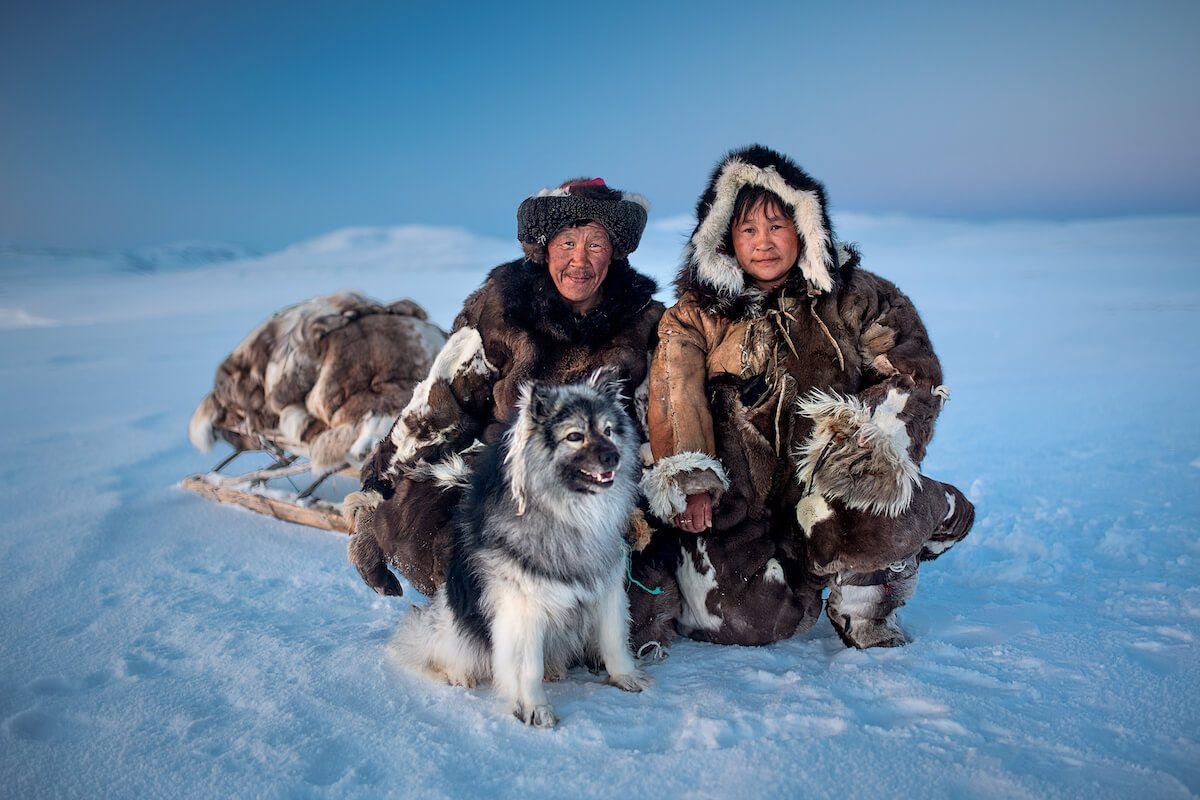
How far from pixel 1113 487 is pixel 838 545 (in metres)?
2.71

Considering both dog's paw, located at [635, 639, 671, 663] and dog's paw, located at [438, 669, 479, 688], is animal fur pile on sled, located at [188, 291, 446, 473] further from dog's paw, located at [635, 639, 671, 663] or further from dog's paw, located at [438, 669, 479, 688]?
dog's paw, located at [635, 639, 671, 663]

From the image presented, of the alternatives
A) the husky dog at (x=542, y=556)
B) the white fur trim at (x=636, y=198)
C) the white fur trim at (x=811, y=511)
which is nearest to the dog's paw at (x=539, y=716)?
the husky dog at (x=542, y=556)

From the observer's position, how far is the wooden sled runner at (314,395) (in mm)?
4160

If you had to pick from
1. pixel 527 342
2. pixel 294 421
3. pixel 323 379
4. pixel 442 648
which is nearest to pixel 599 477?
pixel 442 648

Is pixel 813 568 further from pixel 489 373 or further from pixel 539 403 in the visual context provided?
pixel 489 373

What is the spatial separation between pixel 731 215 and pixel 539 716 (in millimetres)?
2034

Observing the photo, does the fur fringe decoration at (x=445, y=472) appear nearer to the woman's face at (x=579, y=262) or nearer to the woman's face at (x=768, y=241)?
the woman's face at (x=579, y=262)

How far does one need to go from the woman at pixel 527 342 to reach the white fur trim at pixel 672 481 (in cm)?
52

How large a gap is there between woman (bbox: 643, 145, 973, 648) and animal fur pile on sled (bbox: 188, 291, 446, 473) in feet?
7.06

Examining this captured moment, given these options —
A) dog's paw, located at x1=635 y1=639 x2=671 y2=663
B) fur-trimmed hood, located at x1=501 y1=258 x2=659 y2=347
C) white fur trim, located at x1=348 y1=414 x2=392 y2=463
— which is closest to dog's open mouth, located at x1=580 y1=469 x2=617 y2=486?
dog's paw, located at x1=635 y1=639 x2=671 y2=663

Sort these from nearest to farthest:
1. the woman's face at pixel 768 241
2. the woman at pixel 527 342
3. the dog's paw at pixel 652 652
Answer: the dog's paw at pixel 652 652
the woman's face at pixel 768 241
the woman at pixel 527 342

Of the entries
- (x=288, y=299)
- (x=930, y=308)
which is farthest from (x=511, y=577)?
(x=288, y=299)

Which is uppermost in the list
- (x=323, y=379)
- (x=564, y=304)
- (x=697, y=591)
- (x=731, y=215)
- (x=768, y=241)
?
(x=731, y=215)

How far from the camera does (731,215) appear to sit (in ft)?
9.23
